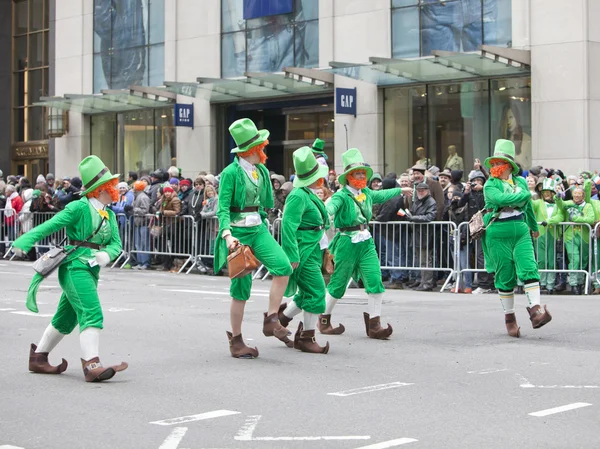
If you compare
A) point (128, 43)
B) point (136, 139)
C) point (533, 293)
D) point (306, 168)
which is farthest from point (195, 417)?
point (128, 43)

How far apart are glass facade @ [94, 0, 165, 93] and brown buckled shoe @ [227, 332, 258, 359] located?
21.5 meters

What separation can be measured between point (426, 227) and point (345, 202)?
248 inches

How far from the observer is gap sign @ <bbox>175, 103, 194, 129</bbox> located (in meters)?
29.0

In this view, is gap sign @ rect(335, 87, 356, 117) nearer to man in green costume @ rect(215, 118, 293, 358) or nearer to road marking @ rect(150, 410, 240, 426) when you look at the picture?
man in green costume @ rect(215, 118, 293, 358)

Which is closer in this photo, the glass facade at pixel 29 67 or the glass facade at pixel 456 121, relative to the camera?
the glass facade at pixel 456 121

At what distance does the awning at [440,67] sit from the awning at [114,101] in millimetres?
6654

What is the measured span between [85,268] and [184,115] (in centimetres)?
2105

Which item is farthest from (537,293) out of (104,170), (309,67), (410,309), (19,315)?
(309,67)

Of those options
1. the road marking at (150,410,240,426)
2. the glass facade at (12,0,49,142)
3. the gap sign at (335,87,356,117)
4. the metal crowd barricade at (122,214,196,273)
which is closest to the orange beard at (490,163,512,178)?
the road marking at (150,410,240,426)

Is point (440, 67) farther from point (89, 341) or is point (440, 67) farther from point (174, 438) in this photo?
point (174, 438)

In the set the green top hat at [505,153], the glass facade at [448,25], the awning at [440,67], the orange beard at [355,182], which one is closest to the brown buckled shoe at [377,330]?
the orange beard at [355,182]

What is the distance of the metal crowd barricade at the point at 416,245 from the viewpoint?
1655 cm

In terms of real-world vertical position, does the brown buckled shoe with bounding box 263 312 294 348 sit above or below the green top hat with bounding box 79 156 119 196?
below

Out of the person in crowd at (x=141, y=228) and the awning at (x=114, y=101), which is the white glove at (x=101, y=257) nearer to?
the person in crowd at (x=141, y=228)
